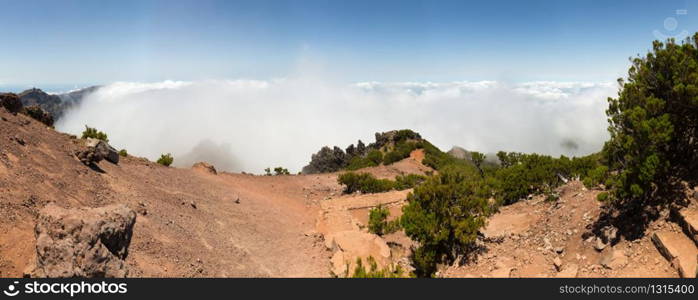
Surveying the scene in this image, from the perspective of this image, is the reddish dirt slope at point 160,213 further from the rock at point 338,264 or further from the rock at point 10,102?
the rock at point 10,102

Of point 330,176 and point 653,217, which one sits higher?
point 653,217

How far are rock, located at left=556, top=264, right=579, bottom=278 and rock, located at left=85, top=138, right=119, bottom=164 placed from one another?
2587cm

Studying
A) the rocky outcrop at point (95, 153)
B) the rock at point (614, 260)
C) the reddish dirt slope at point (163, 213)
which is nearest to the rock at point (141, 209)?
the reddish dirt slope at point (163, 213)

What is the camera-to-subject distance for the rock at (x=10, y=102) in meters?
23.3

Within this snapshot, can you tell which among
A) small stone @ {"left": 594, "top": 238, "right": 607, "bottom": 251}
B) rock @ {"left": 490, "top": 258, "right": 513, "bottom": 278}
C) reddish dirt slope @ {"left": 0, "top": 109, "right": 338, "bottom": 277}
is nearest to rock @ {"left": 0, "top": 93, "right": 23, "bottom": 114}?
reddish dirt slope @ {"left": 0, "top": 109, "right": 338, "bottom": 277}

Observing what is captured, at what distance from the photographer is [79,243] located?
412 inches

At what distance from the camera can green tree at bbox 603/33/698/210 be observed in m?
14.2

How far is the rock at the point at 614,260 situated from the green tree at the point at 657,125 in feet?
8.02

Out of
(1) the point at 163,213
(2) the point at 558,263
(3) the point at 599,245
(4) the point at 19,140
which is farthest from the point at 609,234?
(4) the point at 19,140

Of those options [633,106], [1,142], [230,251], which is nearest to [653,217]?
[633,106]

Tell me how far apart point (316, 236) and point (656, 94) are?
19409 mm

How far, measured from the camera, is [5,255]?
1104 centimetres

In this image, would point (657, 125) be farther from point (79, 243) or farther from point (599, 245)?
point (79, 243)
